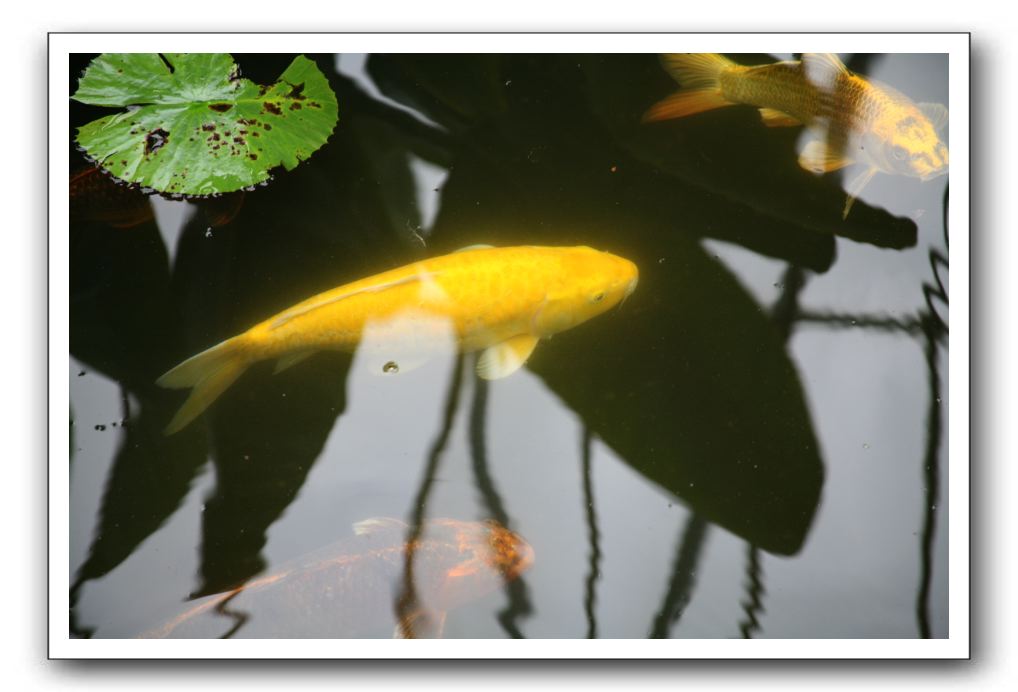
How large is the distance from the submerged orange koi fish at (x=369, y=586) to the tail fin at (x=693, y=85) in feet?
3.79

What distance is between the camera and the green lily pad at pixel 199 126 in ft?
5.31

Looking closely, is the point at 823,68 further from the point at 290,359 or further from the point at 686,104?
the point at 290,359

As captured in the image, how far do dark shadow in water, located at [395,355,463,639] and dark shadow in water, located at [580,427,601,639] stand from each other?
1.13 ft

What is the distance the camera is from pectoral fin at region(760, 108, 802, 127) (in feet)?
6.12

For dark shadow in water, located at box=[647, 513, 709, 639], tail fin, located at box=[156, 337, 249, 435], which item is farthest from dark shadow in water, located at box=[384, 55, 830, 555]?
tail fin, located at box=[156, 337, 249, 435]

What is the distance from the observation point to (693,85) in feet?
5.83

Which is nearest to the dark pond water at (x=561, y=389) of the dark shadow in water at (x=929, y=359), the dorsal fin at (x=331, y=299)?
the dark shadow in water at (x=929, y=359)

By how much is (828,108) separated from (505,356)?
3.38 feet

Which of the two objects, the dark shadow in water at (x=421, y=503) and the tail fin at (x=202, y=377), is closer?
the dark shadow in water at (x=421, y=503)

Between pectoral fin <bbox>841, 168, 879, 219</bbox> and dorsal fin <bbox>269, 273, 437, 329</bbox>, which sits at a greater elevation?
pectoral fin <bbox>841, 168, 879, 219</bbox>

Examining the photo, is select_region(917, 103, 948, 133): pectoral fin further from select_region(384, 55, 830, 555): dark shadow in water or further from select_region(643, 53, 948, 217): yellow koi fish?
select_region(384, 55, 830, 555): dark shadow in water

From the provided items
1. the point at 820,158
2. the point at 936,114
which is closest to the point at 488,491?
the point at 820,158

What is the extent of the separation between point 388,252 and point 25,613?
3.69 feet

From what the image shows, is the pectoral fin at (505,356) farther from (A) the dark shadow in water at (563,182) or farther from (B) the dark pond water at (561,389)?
(A) the dark shadow in water at (563,182)
